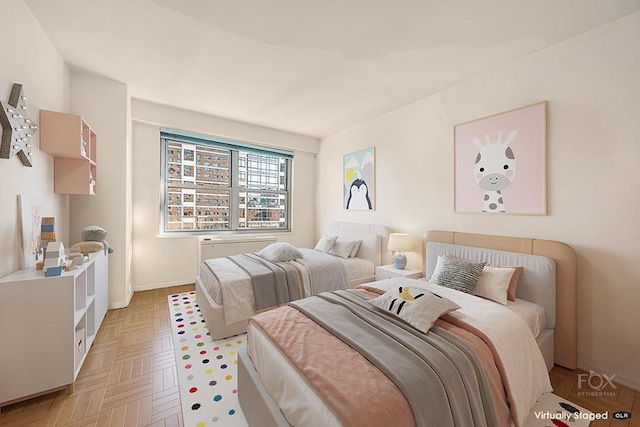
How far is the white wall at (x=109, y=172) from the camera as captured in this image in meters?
3.00

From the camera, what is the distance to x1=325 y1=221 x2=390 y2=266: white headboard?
3.78 m

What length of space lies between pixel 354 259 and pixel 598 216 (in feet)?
8.31

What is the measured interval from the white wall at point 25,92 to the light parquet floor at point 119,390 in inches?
37.8

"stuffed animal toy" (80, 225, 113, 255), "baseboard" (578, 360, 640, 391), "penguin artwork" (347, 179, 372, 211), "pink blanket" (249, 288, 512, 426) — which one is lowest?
"baseboard" (578, 360, 640, 391)

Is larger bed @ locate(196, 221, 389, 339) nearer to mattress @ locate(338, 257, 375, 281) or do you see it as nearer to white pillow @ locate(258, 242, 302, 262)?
mattress @ locate(338, 257, 375, 281)

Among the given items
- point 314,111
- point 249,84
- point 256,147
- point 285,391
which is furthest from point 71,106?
point 285,391

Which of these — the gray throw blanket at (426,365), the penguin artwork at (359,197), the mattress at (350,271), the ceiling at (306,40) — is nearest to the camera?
the gray throw blanket at (426,365)

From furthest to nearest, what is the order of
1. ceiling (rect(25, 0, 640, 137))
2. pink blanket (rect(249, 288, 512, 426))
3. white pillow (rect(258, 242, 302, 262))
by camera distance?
1. white pillow (rect(258, 242, 302, 262))
2. ceiling (rect(25, 0, 640, 137))
3. pink blanket (rect(249, 288, 512, 426))

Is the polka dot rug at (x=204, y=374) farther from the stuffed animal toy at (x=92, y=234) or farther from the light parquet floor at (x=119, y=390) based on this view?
the stuffed animal toy at (x=92, y=234)

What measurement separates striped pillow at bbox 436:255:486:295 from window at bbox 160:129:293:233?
3554mm

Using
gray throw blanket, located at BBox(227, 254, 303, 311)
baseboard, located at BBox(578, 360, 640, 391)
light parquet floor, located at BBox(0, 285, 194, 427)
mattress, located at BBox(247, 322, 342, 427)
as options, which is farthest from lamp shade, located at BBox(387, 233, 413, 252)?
light parquet floor, located at BBox(0, 285, 194, 427)

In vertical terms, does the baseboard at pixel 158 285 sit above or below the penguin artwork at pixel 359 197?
below

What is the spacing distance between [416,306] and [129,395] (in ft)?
6.99

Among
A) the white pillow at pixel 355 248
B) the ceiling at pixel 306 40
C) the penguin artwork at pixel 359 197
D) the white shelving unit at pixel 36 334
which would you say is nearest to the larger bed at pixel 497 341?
the white pillow at pixel 355 248
